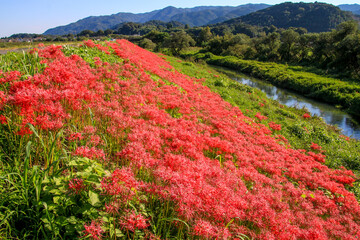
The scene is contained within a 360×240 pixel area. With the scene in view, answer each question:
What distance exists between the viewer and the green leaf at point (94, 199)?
94.9 inches

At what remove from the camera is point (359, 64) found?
32938mm

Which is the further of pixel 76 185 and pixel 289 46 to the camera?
pixel 289 46

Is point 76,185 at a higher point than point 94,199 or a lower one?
higher

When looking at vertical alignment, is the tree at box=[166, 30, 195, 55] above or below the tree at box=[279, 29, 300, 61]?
above

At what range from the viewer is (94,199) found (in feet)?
8.02

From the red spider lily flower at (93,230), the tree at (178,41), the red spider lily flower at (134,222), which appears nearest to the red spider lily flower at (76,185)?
the red spider lily flower at (93,230)

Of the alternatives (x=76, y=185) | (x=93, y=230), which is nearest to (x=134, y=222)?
(x=93, y=230)

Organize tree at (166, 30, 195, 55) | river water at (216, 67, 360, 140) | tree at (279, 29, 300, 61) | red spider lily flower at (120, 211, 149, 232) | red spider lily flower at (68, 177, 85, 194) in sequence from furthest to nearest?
tree at (166, 30, 195, 55)
tree at (279, 29, 300, 61)
river water at (216, 67, 360, 140)
red spider lily flower at (68, 177, 85, 194)
red spider lily flower at (120, 211, 149, 232)

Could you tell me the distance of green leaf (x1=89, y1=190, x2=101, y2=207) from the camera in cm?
241

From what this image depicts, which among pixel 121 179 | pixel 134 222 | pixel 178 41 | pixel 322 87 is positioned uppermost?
pixel 178 41

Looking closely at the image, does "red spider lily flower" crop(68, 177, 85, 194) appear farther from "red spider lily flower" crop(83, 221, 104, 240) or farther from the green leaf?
"red spider lily flower" crop(83, 221, 104, 240)

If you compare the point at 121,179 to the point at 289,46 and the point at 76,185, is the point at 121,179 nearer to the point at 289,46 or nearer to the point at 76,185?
the point at 76,185

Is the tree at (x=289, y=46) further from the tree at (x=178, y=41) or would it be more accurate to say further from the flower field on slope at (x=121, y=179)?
the flower field on slope at (x=121, y=179)

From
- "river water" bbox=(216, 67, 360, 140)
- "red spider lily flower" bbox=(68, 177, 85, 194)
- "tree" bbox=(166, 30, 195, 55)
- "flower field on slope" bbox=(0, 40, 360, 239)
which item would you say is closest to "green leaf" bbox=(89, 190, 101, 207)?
"flower field on slope" bbox=(0, 40, 360, 239)
